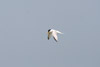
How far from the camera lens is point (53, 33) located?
11.4 meters
